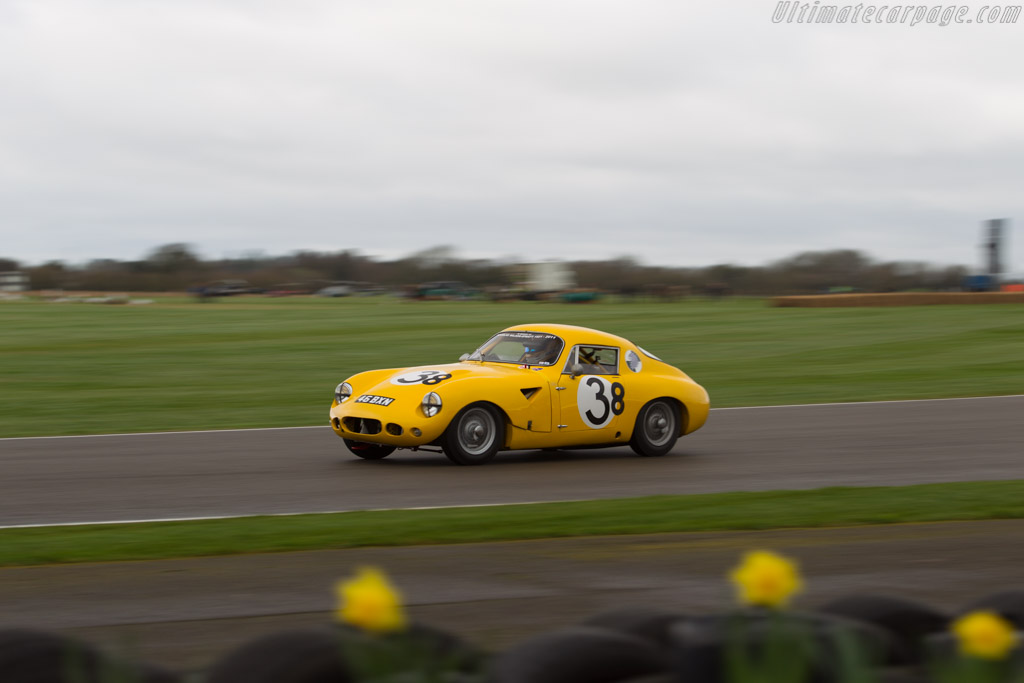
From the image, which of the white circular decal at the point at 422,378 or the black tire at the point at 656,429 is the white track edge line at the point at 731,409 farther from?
the black tire at the point at 656,429

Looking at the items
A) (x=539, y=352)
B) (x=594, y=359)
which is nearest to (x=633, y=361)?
(x=594, y=359)

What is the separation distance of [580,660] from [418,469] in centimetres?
893

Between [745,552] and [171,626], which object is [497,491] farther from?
[171,626]

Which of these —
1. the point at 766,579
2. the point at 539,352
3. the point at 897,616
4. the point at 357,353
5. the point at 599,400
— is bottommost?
the point at 357,353

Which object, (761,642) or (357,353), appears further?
(357,353)

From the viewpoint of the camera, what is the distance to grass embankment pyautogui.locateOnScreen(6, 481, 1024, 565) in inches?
305

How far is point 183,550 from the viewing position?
7613 millimetres

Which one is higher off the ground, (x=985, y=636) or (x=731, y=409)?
(x=985, y=636)

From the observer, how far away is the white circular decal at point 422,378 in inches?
473

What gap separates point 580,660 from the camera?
3.20 m

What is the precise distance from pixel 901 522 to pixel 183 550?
522 cm

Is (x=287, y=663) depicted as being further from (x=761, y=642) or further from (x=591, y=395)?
(x=591, y=395)

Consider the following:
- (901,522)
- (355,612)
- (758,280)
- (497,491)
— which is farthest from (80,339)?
(758,280)

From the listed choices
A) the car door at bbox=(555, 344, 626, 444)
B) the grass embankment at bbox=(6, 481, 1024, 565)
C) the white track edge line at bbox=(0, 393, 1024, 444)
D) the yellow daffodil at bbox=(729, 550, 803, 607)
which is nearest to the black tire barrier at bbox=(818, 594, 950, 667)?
the yellow daffodil at bbox=(729, 550, 803, 607)
